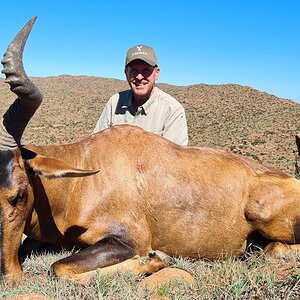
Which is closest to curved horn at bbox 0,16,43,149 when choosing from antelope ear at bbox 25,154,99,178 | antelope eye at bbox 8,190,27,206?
antelope ear at bbox 25,154,99,178

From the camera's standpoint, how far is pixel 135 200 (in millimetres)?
5000

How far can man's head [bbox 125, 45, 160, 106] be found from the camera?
6.97 m

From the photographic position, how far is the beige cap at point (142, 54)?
6910 mm

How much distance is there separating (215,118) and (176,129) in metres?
43.9

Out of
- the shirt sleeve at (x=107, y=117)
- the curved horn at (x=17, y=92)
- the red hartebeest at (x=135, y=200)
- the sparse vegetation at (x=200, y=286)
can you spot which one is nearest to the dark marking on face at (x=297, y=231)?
the red hartebeest at (x=135, y=200)

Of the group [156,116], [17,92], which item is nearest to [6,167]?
[17,92]

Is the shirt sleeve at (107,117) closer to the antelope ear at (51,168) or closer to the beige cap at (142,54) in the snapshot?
the beige cap at (142,54)

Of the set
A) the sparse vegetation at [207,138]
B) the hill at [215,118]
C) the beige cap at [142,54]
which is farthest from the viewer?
the hill at [215,118]

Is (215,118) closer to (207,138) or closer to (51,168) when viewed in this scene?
(207,138)

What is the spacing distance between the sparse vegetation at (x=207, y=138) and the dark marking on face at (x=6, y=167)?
893 millimetres

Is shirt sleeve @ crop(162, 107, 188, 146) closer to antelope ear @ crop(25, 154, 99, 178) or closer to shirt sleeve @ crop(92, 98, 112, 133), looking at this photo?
shirt sleeve @ crop(92, 98, 112, 133)

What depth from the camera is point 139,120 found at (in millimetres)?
7551

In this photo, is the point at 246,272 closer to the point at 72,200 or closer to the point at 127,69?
the point at 72,200

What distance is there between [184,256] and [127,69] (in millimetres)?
3284
